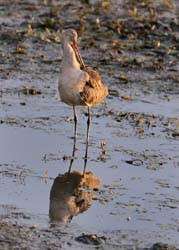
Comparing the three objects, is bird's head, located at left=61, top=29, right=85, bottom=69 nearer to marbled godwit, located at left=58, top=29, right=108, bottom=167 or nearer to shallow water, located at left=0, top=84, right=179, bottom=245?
marbled godwit, located at left=58, top=29, right=108, bottom=167

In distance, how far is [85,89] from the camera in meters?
11.1

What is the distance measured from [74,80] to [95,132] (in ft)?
2.75

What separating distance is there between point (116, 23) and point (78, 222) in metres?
8.21

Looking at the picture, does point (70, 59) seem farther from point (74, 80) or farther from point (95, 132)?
point (95, 132)

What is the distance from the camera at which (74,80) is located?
10.9 metres

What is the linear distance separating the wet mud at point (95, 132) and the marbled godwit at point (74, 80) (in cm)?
47

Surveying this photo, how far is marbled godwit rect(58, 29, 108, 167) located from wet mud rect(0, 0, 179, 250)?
0.47 metres

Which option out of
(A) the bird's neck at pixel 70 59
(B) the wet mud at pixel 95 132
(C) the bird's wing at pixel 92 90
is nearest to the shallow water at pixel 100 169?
(B) the wet mud at pixel 95 132

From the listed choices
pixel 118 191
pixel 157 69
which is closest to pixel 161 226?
pixel 118 191

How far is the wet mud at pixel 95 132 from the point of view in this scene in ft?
27.4

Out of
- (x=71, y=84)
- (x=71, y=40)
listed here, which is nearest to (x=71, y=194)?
(x=71, y=84)

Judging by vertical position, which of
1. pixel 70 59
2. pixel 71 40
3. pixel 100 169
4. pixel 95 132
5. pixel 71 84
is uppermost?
pixel 71 40

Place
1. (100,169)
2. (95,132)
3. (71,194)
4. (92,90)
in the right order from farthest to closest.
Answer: (95,132), (92,90), (100,169), (71,194)

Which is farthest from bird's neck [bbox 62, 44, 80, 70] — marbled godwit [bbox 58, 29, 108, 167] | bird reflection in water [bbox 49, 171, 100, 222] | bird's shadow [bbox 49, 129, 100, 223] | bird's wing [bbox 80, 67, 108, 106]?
bird reflection in water [bbox 49, 171, 100, 222]
